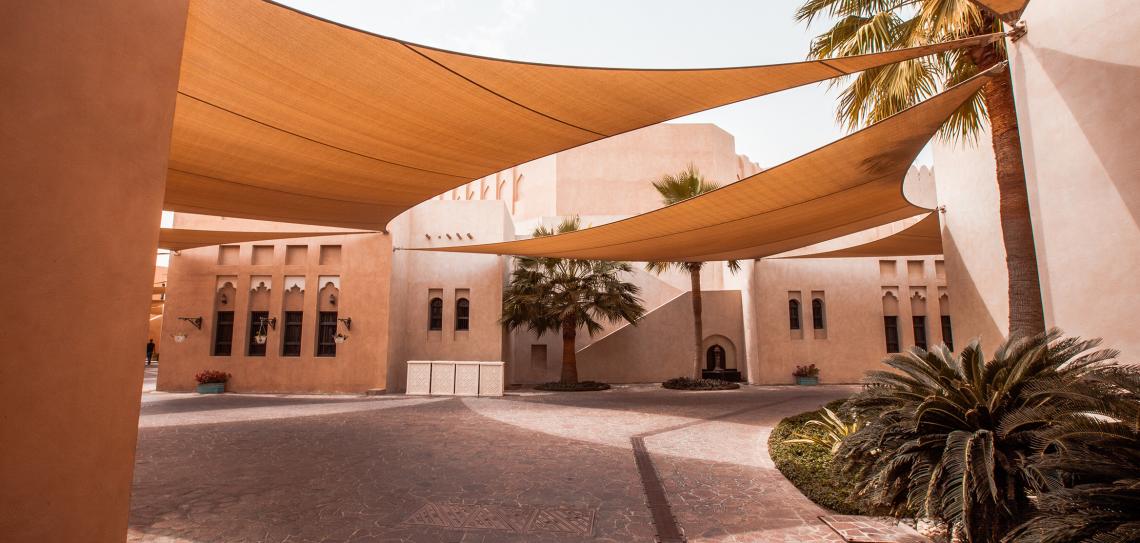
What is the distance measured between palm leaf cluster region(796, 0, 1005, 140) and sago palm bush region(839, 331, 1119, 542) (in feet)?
12.4

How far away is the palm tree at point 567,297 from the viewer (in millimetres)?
15633

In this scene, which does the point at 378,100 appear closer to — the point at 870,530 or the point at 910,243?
the point at 870,530

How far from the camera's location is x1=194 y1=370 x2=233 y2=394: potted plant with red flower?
1384 cm

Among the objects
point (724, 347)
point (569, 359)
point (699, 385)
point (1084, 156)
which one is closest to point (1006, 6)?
point (1084, 156)

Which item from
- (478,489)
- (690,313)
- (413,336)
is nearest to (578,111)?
(478,489)

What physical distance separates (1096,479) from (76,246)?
15.2 feet

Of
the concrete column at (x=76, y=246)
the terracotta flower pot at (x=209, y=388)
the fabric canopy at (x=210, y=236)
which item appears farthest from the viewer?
the terracotta flower pot at (x=209, y=388)

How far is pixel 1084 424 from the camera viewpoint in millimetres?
2889

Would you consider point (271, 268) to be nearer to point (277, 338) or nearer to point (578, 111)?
point (277, 338)

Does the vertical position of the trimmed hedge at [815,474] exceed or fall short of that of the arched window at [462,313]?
it falls short

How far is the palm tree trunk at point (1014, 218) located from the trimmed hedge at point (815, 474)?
7.39ft

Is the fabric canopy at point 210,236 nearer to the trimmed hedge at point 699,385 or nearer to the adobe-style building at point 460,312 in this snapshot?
the adobe-style building at point 460,312

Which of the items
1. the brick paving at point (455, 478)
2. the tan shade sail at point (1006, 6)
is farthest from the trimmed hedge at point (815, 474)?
the tan shade sail at point (1006, 6)

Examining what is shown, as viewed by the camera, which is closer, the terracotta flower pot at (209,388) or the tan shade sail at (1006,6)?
the tan shade sail at (1006,6)
